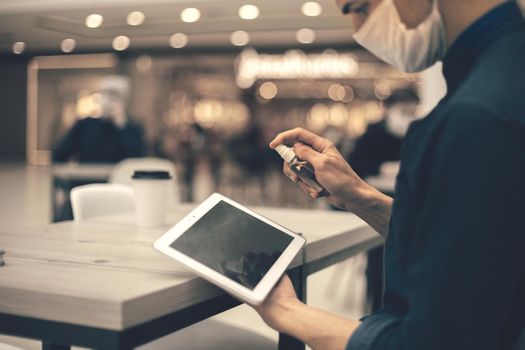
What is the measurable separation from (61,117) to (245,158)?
1210 centimetres

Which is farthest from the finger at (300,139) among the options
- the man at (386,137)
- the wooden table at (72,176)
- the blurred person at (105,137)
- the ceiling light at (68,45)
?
the ceiling light at (68,45)

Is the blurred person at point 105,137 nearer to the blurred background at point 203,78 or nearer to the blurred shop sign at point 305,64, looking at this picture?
the blurred background at point 203,78

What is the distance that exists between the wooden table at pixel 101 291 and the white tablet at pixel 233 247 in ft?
0.15

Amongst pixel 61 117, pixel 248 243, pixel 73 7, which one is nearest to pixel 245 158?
A: pixel 73 7

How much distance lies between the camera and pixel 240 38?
45.8 feet

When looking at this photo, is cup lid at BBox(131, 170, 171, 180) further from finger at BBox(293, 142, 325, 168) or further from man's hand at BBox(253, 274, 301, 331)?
man's hand at BBox(253, 274, 301, 331)

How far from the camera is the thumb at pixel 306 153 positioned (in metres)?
1.27

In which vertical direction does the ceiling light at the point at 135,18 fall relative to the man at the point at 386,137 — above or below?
above

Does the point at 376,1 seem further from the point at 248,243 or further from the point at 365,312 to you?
the point at 365,312

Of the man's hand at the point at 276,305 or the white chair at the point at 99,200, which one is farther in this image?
the white chair at the point at 99,200

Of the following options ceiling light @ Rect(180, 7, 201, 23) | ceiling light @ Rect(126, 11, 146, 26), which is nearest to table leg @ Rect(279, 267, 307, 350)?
ceiling light @ Rect(180, 7, 201, 23)

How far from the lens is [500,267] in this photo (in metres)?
0.79

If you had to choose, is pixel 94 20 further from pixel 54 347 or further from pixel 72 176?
pixel 54 347

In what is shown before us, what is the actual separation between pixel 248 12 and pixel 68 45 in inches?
270
